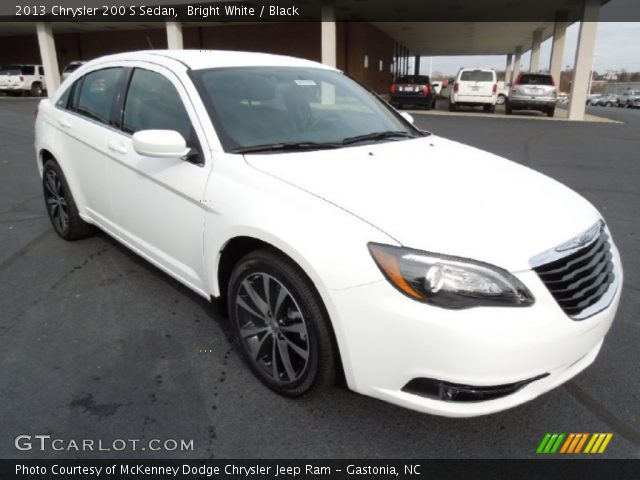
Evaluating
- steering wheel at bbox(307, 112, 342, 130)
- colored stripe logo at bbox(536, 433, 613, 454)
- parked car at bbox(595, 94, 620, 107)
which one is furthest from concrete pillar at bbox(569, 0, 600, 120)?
parked car at bbox(595, 94, 620, 107)

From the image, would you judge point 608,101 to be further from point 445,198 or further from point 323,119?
point 445,198

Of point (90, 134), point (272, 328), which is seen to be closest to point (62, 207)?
point (90, 134)

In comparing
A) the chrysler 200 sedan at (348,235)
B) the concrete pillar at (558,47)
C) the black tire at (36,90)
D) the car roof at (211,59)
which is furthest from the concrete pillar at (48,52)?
the chrysler 200 sedan at (348,235)

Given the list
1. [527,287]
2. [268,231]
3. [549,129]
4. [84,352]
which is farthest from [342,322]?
[549,129]

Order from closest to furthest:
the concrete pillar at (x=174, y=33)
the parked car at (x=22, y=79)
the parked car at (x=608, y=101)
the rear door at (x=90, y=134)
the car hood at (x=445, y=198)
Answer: the car hood at (x=445, y=198)
the rear door at (x=90, y=134)
the concrete pillar at (x=174, y=33)
the parked car at (x=22, y=79)
the parked car at (x=608, y=101)

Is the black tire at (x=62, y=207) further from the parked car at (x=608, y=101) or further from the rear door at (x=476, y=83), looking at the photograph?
the parked car at (x=608, y=101)

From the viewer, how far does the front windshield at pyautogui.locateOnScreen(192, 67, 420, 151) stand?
2.78 metres

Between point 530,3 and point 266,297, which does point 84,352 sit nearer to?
point 266,297

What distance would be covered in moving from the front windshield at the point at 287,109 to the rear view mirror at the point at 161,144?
221mm

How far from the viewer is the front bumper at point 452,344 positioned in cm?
182

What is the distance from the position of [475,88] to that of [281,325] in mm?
20714

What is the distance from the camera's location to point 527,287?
1883 millimetres

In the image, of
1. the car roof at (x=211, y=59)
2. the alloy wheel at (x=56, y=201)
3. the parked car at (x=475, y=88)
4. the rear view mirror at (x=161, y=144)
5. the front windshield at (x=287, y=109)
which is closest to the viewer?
the rear view mirror at (x=161, y=144)
